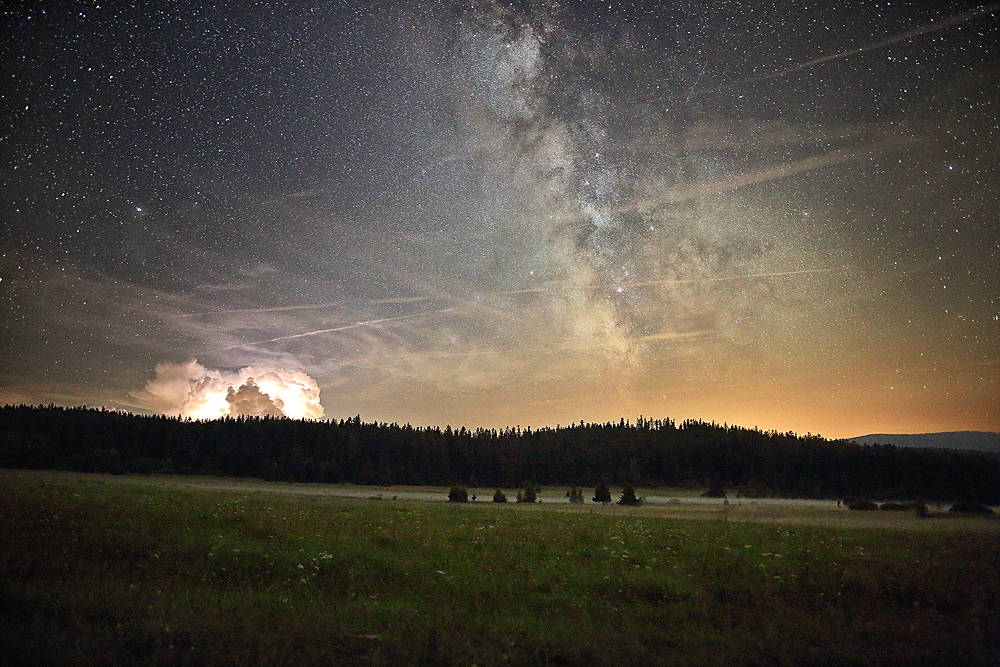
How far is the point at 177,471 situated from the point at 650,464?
10423 centimetres

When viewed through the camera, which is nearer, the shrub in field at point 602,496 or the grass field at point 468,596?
the grass field at point 468,596

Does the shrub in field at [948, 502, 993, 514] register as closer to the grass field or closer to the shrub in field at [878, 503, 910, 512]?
the grass field

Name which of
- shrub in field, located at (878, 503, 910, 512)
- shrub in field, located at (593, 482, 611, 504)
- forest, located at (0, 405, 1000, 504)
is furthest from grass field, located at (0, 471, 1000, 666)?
forest, located at (0, 405, 1000, 504)

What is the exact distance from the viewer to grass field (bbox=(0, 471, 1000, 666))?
37.2 feet

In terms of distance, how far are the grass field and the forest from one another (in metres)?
93.1

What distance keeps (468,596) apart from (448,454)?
5239 inches

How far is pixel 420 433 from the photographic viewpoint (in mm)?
154375

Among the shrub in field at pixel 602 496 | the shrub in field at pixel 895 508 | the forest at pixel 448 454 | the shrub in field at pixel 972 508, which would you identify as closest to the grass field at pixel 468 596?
the shrub in field at pixel 972 508

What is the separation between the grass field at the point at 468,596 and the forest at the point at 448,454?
3667 inches

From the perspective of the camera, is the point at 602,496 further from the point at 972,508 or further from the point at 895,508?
the point at 972,508

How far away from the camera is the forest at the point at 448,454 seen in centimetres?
11219

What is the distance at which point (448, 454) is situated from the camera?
14588cm

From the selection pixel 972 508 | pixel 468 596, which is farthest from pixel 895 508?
pixel 468 596

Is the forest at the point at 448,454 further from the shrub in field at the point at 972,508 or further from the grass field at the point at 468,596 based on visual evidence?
the grass field at the point at 468,596
